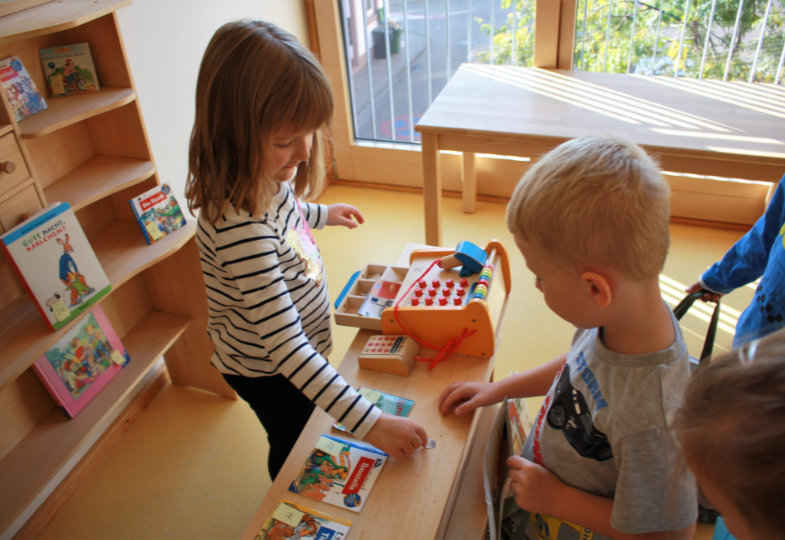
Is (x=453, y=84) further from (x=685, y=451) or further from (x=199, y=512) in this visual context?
(x=685, y=451)

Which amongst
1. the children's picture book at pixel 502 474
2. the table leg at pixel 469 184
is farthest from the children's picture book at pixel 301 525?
the table leg at pixel 469 184

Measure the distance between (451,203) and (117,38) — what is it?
1899 mm

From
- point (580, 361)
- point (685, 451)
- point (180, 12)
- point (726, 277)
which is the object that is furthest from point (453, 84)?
point (685, 451)

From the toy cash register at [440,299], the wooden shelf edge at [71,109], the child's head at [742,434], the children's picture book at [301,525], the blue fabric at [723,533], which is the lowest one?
the blue fabric at [723,533]

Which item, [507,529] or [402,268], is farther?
[402,268]

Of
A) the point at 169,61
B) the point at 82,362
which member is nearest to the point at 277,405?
the point at 82,362

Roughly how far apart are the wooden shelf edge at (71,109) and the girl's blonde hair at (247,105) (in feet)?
1.58

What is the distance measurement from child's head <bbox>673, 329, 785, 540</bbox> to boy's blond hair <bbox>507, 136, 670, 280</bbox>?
0.63ft

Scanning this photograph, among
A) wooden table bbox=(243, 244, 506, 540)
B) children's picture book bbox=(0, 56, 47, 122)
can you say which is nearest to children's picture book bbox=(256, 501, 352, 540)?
wooden table bbox=(243, 244, 506, 540)

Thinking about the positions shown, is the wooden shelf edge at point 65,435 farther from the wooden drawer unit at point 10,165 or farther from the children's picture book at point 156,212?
the wooden drawer unit at point 10,165

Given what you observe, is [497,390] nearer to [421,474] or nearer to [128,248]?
[421,474]

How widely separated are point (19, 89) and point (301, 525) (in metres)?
1.16

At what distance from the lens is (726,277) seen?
135cm

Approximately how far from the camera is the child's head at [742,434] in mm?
545
